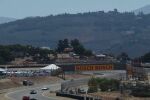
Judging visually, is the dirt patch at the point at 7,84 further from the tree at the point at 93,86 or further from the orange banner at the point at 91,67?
the orange banner at the point at 91,67

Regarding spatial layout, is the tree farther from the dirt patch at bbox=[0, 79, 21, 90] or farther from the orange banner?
the orange banner

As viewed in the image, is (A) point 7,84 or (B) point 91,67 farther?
(B) point 91,67

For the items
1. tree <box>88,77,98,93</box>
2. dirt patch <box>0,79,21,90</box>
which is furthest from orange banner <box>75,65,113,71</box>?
tree <box>88,77,98,93</box>

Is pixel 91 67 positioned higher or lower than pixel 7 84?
higher

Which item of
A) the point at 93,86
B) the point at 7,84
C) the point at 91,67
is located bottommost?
the point at 7,84

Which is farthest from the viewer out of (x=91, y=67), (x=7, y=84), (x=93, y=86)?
(x=91, y=67)

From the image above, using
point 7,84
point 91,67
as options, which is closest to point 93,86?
point 7,84

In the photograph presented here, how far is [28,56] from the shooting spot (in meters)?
195

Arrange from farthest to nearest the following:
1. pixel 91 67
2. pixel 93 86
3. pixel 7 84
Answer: pixel 91 67 < pixel 7 84 < pixel 93 86

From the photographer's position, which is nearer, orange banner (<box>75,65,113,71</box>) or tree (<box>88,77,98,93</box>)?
tree (<box>88,77,98,93</box>)

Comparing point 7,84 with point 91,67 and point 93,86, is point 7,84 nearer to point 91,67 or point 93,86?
point 93,86

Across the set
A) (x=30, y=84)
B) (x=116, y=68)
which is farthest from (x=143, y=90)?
(x=116, y=68)

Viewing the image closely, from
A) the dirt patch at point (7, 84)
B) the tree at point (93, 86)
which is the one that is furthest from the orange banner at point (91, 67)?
the tree at point (93, 86)

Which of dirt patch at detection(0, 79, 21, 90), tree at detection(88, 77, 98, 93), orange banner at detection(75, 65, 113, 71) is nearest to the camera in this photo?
tree at detection(88, 77, 98, 93)
